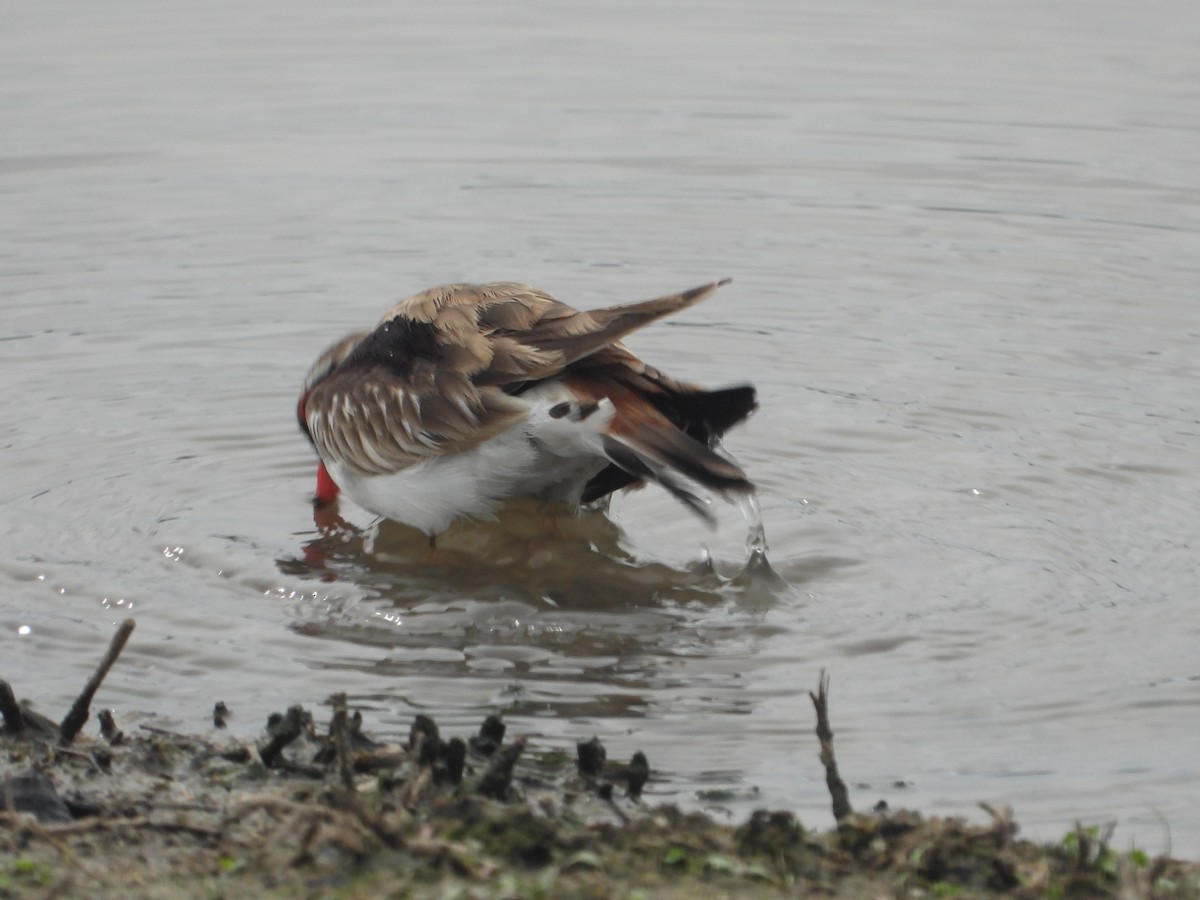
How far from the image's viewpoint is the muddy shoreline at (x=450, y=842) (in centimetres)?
391

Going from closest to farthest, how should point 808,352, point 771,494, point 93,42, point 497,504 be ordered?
point 497,504 → point 771,494 → point 808,352 → point 93,42

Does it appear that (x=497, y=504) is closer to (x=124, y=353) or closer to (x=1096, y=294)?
(x=124, y=353)

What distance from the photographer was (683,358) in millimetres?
10180

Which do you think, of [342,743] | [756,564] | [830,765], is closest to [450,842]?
[342,743]

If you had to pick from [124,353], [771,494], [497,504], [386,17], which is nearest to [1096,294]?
[771,494]

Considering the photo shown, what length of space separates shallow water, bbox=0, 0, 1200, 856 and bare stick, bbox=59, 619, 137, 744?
2.57ft

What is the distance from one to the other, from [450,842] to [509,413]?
10.1 feet

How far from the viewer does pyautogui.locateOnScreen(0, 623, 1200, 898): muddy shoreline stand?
3.91 meters

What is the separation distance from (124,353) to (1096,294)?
6029 millimetres

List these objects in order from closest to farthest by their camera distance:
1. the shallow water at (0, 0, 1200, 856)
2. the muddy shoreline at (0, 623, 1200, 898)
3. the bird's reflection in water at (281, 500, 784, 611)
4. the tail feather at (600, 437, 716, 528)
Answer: the muddy shoreline at (0, 623, 1200, 898)
the shallow water at (0, 0, 1200, 856)
the tail feather at (600, 437, 716, 528)
the bird's reflection in water at (281, 500, 784, 611)

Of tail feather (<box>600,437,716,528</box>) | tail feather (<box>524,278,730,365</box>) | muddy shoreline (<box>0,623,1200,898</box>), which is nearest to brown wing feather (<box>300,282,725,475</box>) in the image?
tail feather (<box>524,278,730,365</box>)

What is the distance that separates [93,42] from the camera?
56.2 ft

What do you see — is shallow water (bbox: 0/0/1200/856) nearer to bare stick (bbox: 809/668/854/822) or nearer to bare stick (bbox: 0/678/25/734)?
bare stick (bbox: 809/668/854/822)

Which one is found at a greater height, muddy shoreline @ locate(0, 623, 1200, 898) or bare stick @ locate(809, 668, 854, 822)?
bare stick @ locate(809, 668, 854, 822)
